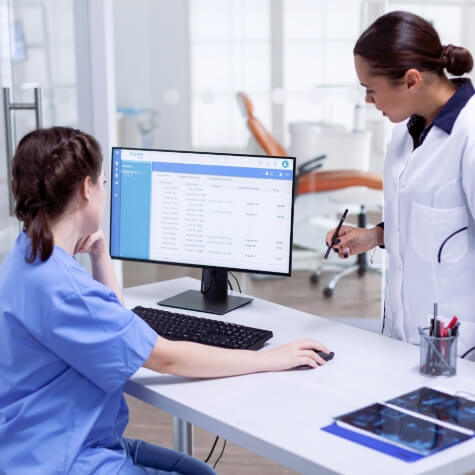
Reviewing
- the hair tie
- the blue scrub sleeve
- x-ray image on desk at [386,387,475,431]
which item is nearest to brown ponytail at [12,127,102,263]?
the blue scrub sleeve

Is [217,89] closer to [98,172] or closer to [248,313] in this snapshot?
[248,313]

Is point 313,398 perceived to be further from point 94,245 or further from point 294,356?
point 94,245

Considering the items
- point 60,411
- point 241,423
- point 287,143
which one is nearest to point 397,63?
point 241,423

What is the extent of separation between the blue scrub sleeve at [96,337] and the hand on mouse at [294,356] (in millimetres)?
289

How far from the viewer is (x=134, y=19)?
13.0ft

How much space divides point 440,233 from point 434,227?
2cm

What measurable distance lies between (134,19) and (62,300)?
2.68 meters

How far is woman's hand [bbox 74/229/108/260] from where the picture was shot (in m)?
2.04

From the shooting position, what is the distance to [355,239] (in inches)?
85.7

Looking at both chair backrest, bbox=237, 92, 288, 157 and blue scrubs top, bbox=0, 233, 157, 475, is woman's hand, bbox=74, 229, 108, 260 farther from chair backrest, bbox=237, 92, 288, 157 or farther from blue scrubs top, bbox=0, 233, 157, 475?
chair backrest, bbox=237, 92, 288, 157

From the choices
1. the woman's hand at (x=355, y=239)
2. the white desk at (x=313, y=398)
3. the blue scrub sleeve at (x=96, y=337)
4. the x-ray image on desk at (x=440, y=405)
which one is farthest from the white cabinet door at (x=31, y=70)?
the x-ray image on desk at (x=440, y=405)

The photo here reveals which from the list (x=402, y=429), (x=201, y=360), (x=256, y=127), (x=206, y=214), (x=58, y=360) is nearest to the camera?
(x=402, y=429)

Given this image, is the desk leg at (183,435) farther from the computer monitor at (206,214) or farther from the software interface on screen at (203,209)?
the software interface on screen at (203,209)

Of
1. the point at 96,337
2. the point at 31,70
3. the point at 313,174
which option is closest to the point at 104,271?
the point at 96,337
